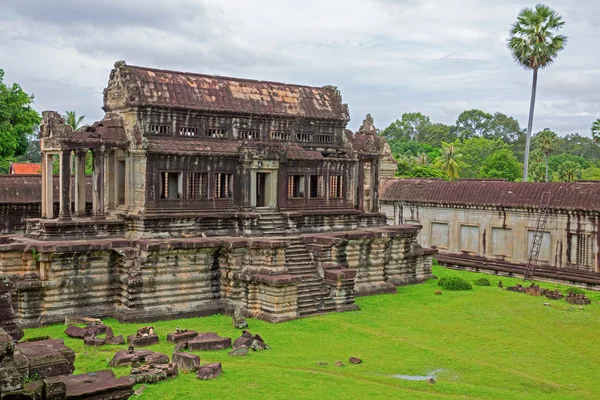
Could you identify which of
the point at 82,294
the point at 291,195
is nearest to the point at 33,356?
the point at 82,294

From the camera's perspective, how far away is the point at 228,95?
25.6 metres

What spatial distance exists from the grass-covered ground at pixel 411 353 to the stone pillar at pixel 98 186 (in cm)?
→ 439

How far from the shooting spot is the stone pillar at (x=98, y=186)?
75.3 ft

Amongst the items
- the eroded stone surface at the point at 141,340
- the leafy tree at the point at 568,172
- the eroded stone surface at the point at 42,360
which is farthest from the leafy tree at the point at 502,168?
the eroded stone surface at the point at 42,360

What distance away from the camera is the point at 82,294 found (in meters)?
20.6

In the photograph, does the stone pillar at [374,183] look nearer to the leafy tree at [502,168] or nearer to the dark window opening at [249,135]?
the dark window opening at [249,135]

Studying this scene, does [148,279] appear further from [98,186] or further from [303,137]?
[303,137]

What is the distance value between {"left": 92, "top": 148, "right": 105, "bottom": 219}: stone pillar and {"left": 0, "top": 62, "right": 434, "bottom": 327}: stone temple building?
0.14 feet

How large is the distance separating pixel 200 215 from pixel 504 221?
17.1 meters

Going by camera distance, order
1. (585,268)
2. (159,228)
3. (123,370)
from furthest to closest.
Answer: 1. (585,268)
2. (159,228)
3. (123,370)

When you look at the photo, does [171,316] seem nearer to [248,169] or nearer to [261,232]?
[261,232]

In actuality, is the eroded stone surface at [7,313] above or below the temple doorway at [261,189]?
below

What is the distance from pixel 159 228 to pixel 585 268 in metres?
19.3

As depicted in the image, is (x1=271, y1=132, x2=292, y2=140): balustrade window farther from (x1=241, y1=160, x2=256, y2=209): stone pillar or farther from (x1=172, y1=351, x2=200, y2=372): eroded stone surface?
(x1=172, y1=351, x2=200, y2=372): eroded stone surface
